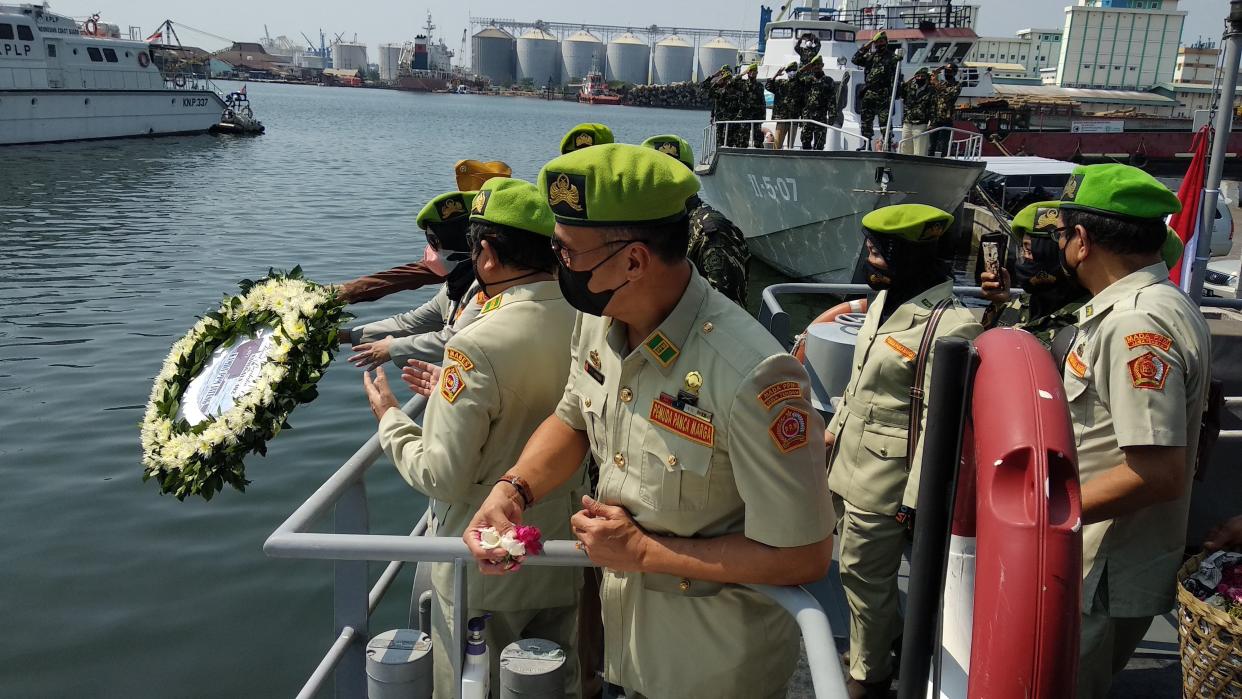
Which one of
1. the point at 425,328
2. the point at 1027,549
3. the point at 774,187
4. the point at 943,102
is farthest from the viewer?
the point at 943,102

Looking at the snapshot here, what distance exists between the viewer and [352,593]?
2.19 m

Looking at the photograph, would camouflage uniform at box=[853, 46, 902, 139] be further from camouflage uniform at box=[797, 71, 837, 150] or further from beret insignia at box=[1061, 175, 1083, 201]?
beret insignia at box=[1061, 175, 1083, 201]

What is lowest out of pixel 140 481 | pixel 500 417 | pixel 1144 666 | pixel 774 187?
pixel 140 481

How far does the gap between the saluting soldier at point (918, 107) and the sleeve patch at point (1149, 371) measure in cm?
1435

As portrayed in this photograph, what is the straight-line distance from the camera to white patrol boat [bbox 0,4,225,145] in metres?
31.9

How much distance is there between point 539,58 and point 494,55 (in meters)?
9.28

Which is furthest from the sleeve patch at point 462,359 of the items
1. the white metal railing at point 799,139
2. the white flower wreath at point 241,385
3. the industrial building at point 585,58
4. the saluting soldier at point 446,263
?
the industrial building at point 585,58

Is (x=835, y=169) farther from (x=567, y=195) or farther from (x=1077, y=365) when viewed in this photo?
(x=567, y=195)

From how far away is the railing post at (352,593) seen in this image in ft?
7.10

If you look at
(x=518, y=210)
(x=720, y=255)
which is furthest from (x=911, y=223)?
(x=518, y=210)

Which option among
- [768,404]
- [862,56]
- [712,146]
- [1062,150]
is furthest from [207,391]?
[1062,150]

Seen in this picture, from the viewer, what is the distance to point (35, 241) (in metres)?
16.6

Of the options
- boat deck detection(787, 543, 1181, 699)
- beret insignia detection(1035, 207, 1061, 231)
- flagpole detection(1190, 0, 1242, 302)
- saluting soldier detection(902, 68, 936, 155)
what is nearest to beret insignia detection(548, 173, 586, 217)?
beret insignia detection(1035, 207, 1061, 231)

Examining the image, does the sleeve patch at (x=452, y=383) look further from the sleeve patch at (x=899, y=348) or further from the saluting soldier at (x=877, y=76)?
the saluting soldier at (x=877, y=76)
